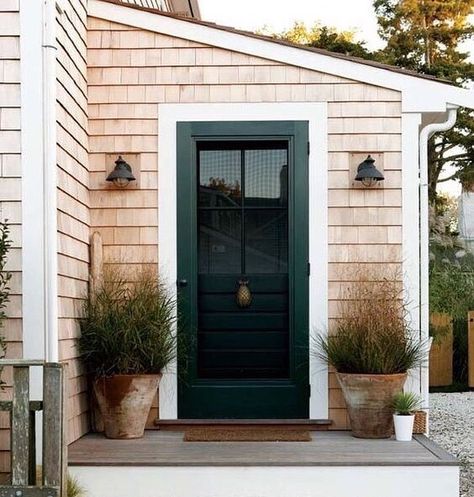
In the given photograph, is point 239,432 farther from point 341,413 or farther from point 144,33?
point 144,33

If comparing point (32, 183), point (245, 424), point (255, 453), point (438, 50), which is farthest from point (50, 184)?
point (438, 50)

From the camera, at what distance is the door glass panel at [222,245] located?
231 inches

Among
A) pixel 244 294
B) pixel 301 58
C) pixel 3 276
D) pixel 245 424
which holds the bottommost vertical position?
pixel 245 424

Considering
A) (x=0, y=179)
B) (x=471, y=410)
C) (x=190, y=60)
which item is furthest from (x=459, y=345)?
(x=0, y=179)

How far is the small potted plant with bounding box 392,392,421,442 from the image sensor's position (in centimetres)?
519

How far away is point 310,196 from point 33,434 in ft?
8.58

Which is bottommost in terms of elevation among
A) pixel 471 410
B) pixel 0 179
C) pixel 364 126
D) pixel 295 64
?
pixel 471 410

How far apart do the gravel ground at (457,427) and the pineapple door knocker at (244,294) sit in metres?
1.74

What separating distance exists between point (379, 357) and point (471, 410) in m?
3.31

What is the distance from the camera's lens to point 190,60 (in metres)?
5.82

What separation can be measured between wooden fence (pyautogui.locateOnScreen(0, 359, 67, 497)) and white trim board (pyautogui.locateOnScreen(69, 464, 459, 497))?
2.44ft

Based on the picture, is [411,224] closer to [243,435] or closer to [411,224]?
[411,224]

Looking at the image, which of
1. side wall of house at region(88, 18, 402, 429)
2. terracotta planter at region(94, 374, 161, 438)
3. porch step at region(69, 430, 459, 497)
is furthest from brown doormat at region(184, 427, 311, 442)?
side wall of house at region(88, 18, 402, 429)

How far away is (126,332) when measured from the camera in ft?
17.2
